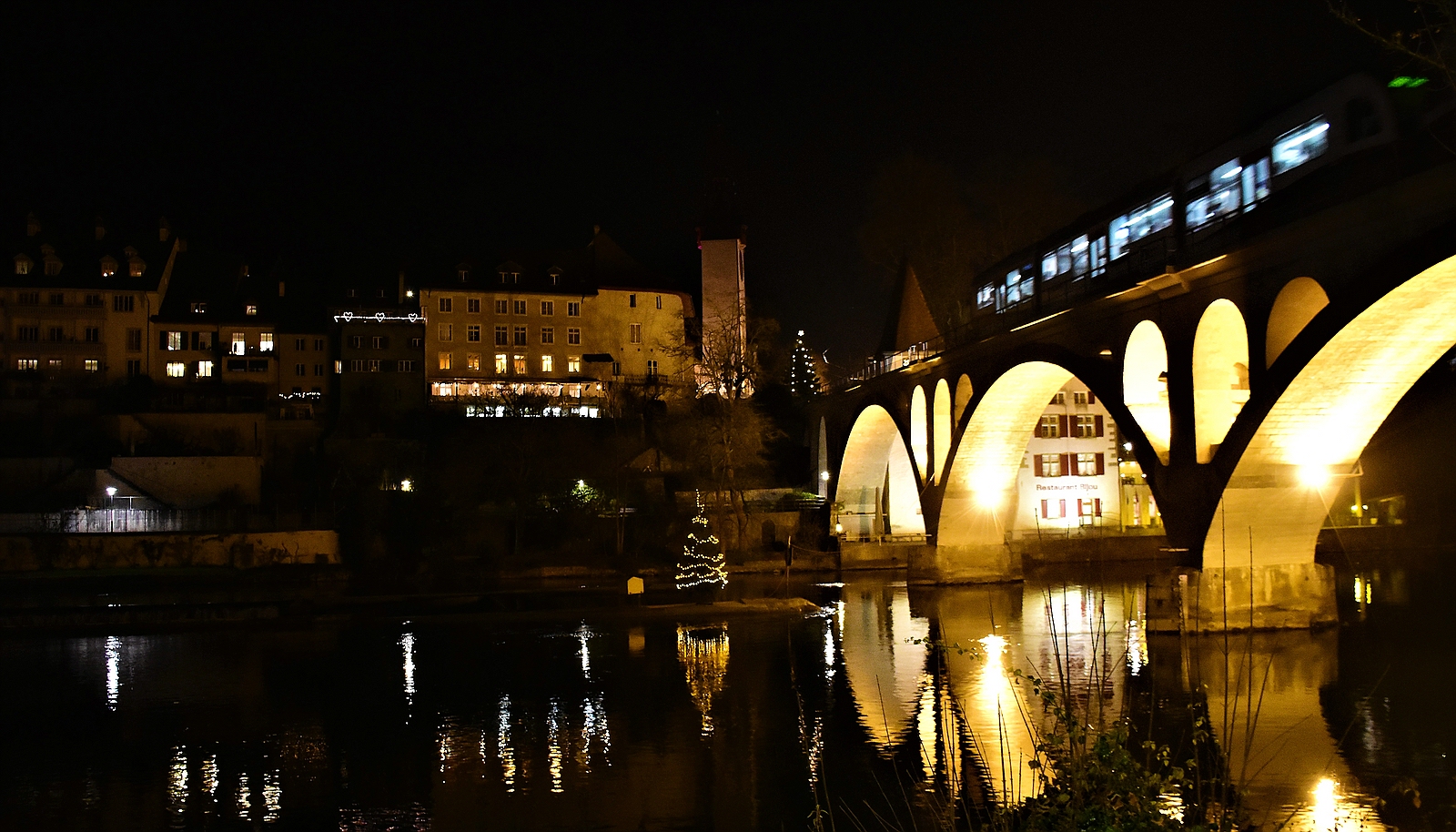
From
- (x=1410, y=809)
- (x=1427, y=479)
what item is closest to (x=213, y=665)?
(x=1410, y=809)

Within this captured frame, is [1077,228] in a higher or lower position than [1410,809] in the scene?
higher

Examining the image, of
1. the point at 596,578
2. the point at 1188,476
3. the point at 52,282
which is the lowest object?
the point at 596,578

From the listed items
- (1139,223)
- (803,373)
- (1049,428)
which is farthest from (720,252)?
(1139,223)

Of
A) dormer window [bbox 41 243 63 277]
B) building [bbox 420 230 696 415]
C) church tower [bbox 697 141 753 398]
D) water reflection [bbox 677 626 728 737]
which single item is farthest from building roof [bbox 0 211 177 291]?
water reflection [bbox 677 626 728 737]

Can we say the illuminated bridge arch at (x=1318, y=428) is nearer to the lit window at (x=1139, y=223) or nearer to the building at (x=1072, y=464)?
the lit window at (x=1139, y=223)

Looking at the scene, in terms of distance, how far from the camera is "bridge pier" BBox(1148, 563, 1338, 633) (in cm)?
2531

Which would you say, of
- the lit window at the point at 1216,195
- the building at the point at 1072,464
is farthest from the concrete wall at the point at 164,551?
the lit window at the point at 1216,195

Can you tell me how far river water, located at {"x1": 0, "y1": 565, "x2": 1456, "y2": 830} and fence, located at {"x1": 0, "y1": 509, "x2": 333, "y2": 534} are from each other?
16.4 meters

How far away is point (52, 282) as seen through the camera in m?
67.8

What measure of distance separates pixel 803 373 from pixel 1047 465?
25893 mm

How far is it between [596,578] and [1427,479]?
Result: 135ft

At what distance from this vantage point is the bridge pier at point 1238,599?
2531 cm

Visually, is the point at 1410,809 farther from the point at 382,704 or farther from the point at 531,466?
the point at 531,466

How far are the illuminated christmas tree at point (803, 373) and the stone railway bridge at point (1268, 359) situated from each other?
143 feet
